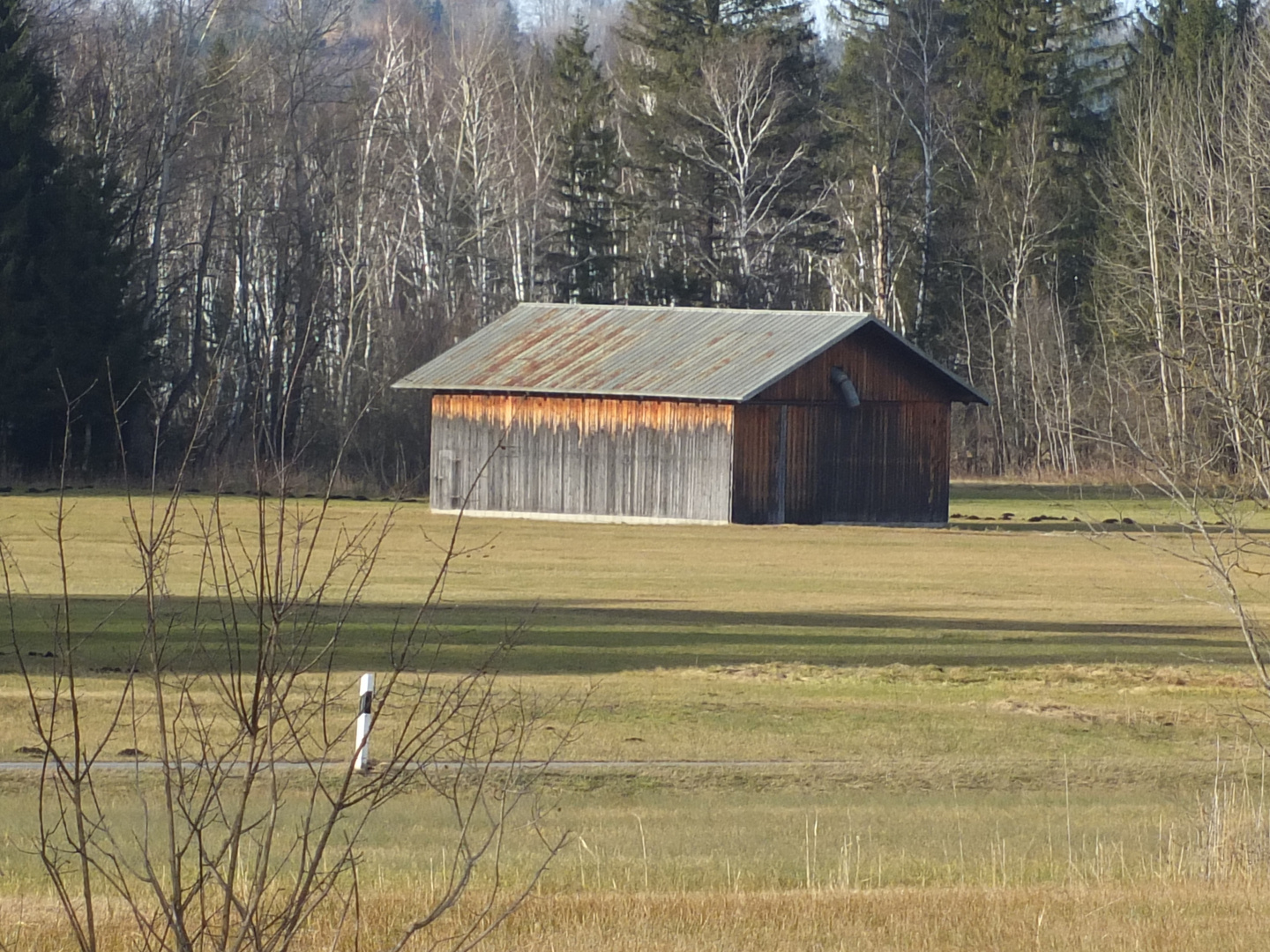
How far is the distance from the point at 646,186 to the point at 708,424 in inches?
1206

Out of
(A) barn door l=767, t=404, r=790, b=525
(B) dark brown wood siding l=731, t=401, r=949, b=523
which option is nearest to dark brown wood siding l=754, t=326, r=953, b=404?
(B) dark brown wood siding l=731, t=401, r=949, b=523

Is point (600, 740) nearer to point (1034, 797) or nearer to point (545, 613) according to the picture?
point (1034, 797)

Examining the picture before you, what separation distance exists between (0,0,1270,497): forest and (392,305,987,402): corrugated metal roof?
8943 millimetres

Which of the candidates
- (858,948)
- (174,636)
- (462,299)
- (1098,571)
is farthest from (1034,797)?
(462,299)

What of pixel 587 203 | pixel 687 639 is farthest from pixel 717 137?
pixel 687 639

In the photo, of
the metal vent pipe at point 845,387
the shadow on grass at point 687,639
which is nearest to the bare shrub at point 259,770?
the shadow on grass at point 687,639

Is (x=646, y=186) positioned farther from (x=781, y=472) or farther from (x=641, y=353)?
(x=781, y=472)

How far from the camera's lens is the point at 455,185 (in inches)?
2891

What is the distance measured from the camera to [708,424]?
47781 millimetres

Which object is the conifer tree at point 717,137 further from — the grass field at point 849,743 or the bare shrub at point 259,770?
the bare shrub at point 259,770

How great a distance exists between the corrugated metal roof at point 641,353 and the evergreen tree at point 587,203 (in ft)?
53.1

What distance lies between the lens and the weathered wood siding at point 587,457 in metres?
47.8

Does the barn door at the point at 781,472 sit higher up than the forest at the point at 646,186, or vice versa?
the forest at the point at 646,186

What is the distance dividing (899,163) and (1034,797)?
204ft
